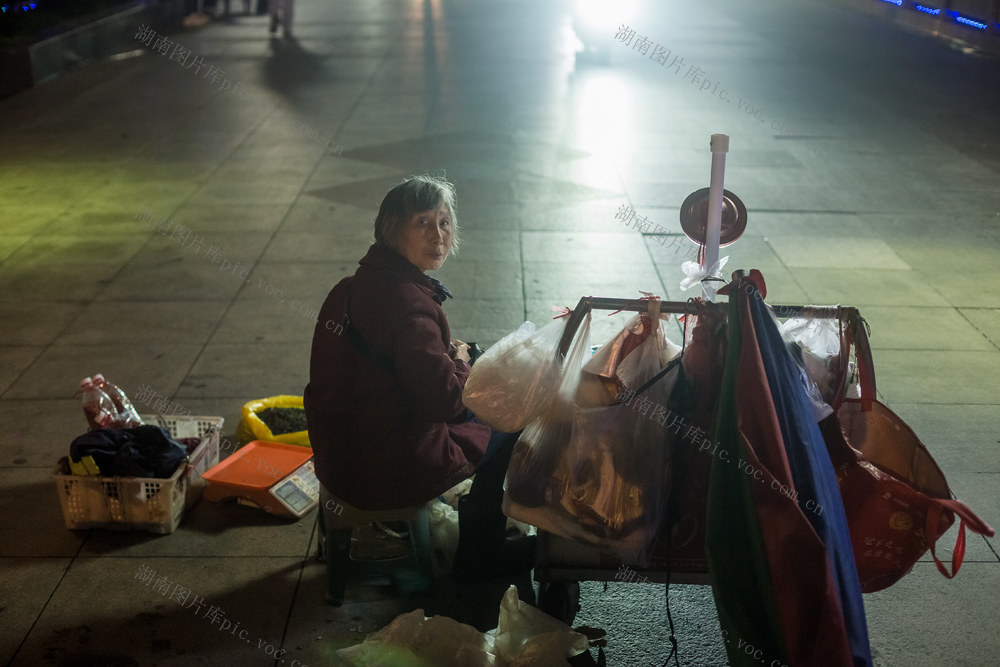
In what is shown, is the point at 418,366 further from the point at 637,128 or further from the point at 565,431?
the point at 637,128

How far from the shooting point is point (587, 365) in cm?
274

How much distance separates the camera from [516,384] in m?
2.65

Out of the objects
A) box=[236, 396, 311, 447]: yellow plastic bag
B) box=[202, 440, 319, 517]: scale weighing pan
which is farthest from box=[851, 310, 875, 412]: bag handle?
box=[236, 396, 311, 447]: yellow plastic bag

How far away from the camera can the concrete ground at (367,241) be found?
10.8ft

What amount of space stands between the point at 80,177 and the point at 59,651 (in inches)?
255

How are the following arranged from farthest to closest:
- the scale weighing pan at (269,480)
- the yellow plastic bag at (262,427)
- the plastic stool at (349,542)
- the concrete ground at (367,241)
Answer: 1. the yellow plastic bag at (262,427)
2. the scale weighing pan at (269,480)
3. the concrete ground at (367,241)
4. the plastic stool at (349,542)

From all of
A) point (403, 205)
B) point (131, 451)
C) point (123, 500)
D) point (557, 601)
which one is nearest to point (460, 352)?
point (403, 205)

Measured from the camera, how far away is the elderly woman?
2871mm

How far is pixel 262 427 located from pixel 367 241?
2966mm

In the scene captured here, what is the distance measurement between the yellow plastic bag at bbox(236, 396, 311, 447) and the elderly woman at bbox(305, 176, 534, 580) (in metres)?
1.10

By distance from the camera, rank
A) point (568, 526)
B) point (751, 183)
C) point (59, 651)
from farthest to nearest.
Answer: point (751, 183) < point (59, 651) < point (568, 526)

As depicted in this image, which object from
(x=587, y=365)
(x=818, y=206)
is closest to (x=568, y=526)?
(x=587, y=365)

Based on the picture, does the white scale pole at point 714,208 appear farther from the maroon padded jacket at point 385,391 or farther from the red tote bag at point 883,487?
the maroon padded jacket at point 385,391

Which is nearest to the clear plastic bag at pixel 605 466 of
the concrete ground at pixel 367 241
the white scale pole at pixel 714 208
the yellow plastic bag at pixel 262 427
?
the white scale pole at pixel 714 208
